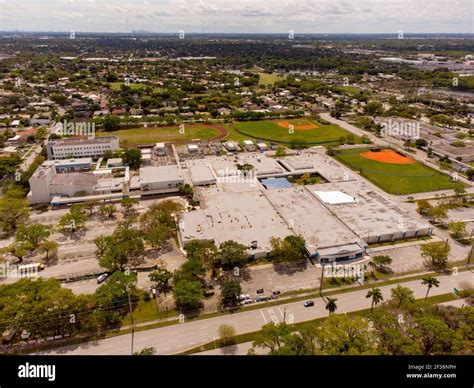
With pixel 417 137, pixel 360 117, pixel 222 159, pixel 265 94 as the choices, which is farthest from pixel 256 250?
pixel 265 94

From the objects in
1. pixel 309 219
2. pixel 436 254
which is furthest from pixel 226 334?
pixel 436 254

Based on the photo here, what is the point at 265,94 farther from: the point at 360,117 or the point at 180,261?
the point at 180,261

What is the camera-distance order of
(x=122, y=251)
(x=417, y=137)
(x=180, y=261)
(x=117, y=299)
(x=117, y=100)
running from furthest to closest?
(x=117, y=100), (x=417, y=137), (x=180, y=261), (x=122, y=251), (x=117, y=299)

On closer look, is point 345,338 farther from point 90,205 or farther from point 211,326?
point 90,205

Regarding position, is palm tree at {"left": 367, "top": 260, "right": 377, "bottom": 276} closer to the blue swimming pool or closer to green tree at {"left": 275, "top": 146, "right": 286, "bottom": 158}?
the blue swimming pool

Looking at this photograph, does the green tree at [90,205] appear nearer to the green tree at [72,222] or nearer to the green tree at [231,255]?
the green tree at [72,222]

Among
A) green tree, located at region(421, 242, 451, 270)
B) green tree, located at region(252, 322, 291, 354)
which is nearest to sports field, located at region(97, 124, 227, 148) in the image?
green tree, located at region(421, 242, 451, 270)

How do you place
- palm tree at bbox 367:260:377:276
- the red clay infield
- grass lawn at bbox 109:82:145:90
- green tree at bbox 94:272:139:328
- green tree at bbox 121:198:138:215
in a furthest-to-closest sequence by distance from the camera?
grass lawn at bbox 109:82:145:90
the red clay infield
green tree at bbox 121:198:138:215
palm tree at bbox 367:260:377:276
green tree at bbox 94:272:139:328

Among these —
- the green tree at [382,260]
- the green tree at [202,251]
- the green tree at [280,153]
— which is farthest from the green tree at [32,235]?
the green tree at [280,153]
